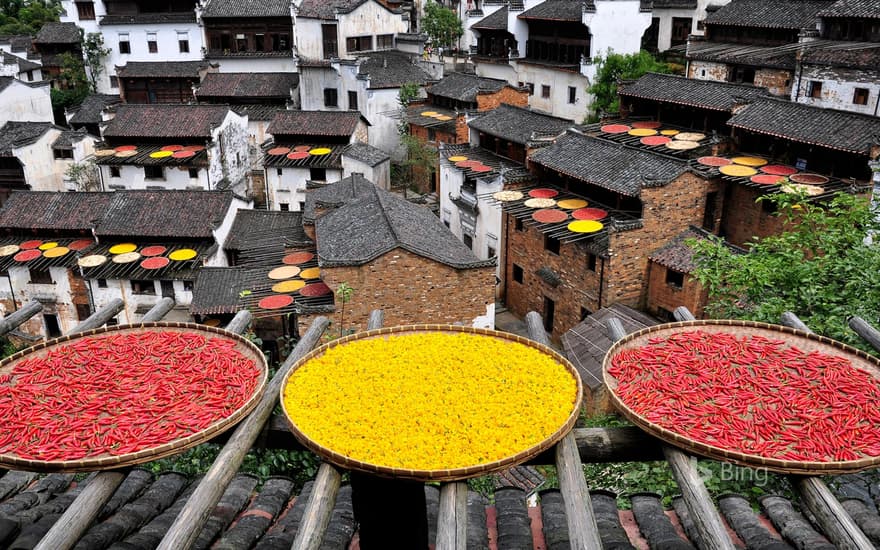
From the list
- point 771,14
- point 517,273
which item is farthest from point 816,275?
point 771,14

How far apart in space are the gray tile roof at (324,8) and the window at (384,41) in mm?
2861

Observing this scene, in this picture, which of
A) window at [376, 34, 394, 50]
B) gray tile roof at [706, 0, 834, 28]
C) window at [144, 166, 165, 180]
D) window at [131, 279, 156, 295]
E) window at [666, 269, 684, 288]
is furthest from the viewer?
window at [376, 34, 394, 50]

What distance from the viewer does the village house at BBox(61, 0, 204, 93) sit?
155 feet

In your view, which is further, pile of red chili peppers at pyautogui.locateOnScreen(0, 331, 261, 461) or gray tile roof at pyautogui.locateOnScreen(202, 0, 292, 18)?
gray tile roof at pyautogui.locateOnScreen(202, 0, 292, 18)

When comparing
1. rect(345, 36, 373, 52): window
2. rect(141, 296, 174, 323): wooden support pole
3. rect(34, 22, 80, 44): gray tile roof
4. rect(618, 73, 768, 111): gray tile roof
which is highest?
rect(34, 22, 80, 44): gray tile roof

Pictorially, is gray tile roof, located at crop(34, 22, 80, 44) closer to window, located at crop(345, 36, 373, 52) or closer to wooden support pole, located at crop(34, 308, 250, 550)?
window, located at crop(345, 36, 373, 52)

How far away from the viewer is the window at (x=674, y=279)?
2262 centimetres

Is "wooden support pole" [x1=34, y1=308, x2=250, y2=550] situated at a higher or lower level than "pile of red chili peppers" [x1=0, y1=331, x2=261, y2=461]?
lower

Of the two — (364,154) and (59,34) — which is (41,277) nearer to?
(364,154)

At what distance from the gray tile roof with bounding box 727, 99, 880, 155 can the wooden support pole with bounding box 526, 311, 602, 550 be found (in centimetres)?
2041

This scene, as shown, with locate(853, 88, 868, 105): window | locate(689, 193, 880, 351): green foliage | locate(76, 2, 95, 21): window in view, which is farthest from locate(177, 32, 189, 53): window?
locate(689, 193, 880, 351): green foliage

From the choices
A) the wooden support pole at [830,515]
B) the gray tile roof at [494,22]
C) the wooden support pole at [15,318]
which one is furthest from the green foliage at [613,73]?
the wooden support pole at [830,515]

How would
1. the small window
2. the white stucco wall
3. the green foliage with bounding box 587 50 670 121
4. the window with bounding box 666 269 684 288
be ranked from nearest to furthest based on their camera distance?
the window with bounding box 666 269 684 288 → the green foliage with bounding box 587 50 670 121 → the white stucco wall → the small window

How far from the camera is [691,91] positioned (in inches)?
1148
